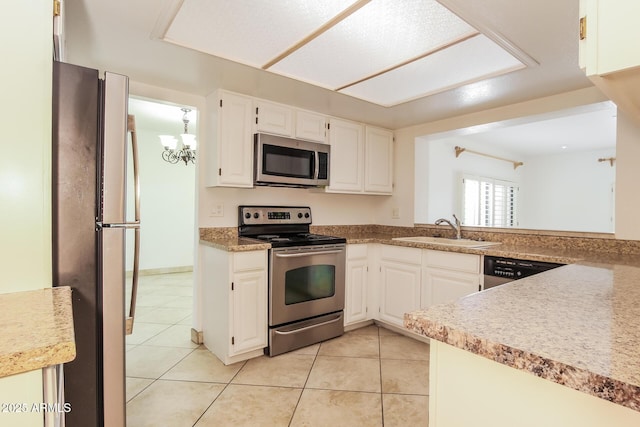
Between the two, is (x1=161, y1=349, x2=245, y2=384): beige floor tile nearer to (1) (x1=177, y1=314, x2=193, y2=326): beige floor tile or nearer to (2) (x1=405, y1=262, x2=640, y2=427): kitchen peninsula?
(1) (x1=177, y1=314, x2=193, y2=326): beige floor tile

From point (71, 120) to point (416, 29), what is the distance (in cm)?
157

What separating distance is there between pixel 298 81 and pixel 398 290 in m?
2.01

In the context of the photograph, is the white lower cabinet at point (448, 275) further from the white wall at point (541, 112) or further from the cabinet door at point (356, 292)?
the white wall at point (541, 112)

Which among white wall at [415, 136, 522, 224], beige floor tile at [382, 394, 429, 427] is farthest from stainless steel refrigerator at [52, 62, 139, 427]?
white wall at [415, 136, 522, 224]

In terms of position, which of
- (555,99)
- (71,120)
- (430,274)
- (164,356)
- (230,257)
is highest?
(555,99)

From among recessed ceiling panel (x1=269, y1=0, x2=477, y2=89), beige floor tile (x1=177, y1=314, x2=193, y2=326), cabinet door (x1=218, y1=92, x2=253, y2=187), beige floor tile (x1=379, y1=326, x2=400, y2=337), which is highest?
recessed ceiling panel (x1=269, y1=0, x2=477, y2=89)

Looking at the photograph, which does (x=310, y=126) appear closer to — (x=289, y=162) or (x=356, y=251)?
(x=289, y=162)

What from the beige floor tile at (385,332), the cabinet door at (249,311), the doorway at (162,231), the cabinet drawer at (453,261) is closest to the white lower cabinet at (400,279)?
the cabinet drawer at (453,261)

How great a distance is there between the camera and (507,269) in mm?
2207

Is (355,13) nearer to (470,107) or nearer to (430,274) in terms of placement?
(470,107)

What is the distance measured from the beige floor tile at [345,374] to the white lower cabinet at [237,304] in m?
0.49

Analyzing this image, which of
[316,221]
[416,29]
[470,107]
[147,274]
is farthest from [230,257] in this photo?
[147,274]

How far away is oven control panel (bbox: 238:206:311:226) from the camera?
9.55 feet

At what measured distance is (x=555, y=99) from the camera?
2500mm
